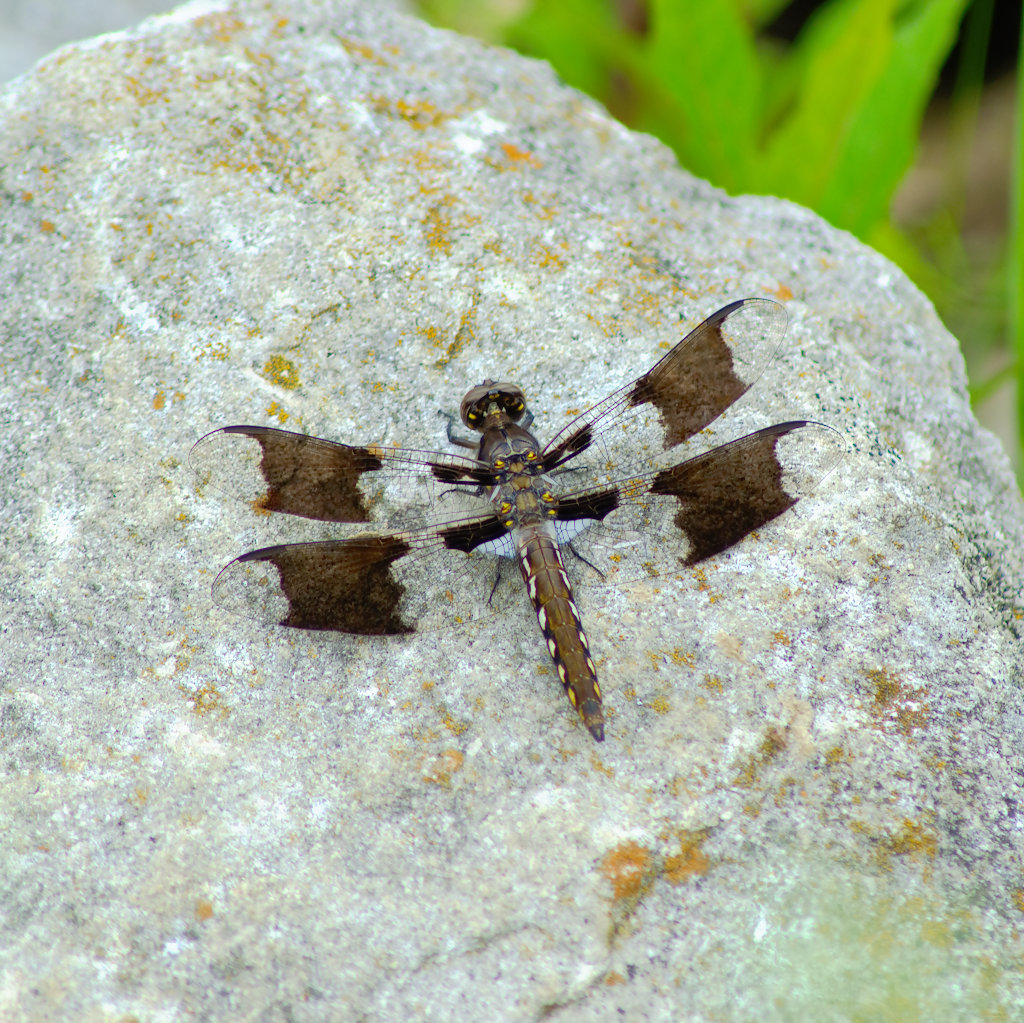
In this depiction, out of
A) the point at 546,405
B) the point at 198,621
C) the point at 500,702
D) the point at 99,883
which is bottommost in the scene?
the point at 99,883

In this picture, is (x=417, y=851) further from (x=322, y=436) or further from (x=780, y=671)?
(x=322, y=436)

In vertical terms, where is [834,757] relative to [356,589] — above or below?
above

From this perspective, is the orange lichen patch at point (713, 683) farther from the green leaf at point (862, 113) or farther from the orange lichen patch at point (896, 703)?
the green leaf at point (862, 113)

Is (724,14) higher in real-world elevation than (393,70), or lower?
higher

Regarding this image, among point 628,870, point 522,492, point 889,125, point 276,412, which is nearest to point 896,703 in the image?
point 628,870

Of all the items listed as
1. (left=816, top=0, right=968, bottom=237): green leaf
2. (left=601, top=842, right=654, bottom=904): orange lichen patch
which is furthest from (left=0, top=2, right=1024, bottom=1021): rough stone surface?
(left=816, top=0, right=968, bottom=237): green leaf

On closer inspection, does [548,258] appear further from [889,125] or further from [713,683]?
[889,125]

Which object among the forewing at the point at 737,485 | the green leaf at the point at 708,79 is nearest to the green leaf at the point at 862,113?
the green leaf at the point at 708,79

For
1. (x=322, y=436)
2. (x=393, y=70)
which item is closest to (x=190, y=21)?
(x=393, y=70)
